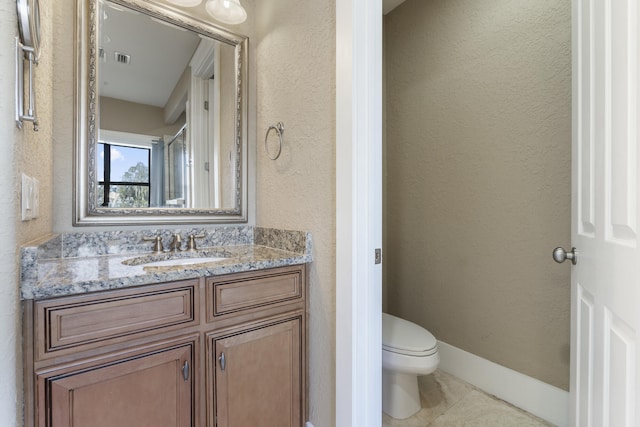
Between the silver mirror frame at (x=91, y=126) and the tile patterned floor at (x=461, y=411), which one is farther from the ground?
the silver mirror frame at (x=91, y=126)

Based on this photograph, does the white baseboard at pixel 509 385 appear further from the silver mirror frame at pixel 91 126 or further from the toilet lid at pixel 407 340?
the silver mirror frame at pixel 91 126

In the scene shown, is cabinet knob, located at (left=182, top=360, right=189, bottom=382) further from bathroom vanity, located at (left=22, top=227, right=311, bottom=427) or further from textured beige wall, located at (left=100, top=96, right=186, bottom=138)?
textured beige wall, located at (left=100, top=96, right=186, bottom=138)

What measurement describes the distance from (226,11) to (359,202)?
48.3 inches

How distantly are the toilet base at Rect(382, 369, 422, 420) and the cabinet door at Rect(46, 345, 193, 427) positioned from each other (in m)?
1.04

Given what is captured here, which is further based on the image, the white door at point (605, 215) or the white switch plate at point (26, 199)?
the white switch plate at point (26, 199)

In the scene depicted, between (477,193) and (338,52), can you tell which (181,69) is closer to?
(338,52)

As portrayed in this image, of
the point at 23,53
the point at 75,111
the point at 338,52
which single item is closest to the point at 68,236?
the point at 75,111

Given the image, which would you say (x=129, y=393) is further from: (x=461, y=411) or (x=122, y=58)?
(x=461, y=411)

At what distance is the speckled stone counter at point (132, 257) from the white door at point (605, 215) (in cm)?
97

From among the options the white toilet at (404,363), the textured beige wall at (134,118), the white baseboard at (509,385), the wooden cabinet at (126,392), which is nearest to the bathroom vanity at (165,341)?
the wooden cabinet at (126,392)

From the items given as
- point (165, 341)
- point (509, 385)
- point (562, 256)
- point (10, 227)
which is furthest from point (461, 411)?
point (10, 227)

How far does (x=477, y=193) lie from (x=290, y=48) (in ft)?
4.49

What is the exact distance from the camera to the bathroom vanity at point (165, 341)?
0.82m

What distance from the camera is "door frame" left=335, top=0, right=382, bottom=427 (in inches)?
44.6
